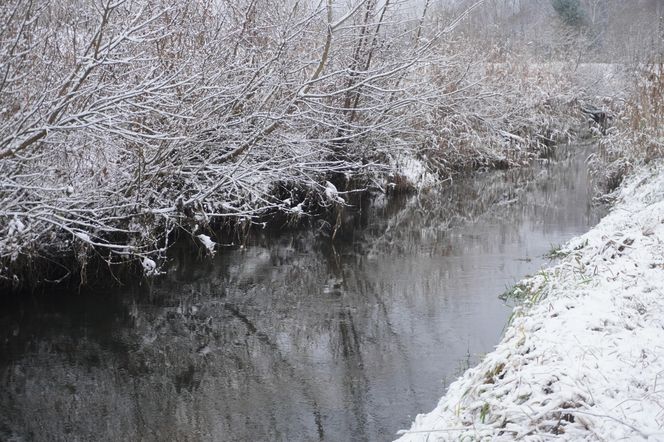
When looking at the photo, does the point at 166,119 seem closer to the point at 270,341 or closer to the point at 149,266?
the point at 149,266

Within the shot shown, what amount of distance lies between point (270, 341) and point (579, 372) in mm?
3818

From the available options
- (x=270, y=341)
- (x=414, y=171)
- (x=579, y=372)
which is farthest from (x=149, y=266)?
(x=414, y=171)

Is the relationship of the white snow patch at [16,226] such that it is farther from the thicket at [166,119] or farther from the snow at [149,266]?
the snow at [149,266]

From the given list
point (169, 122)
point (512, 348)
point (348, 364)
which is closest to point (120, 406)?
point (348, 364)

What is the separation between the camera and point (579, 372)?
3.23 meters

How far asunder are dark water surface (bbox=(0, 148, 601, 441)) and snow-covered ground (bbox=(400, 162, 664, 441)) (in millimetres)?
1166

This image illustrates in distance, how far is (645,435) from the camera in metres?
2.64

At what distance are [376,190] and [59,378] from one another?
1013cm

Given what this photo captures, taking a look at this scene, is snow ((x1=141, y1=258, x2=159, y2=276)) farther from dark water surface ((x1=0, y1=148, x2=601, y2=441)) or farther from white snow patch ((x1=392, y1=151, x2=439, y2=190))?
white snow patch ((x1=392, y1=151, x2=439, y2=190))

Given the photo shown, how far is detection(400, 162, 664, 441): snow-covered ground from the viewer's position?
2867 mm

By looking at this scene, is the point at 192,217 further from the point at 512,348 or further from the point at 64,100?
the point at 512,348

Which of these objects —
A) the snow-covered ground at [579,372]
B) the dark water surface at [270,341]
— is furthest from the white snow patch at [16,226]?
the snow-covered ground at [579,372]

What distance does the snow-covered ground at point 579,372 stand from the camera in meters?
2.87

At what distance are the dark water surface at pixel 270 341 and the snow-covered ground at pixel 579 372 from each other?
45.9 inches
